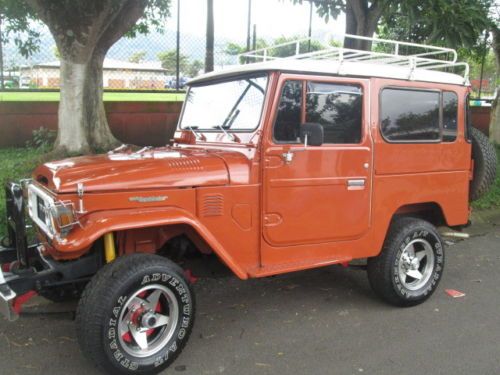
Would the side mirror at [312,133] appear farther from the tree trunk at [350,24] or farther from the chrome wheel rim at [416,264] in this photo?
the tree trunk at [350,24]

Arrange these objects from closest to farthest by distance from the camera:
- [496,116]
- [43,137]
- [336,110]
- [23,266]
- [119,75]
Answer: [23,266], [336,110], [43,137], [496,116], [119,75]

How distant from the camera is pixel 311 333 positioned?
12.8ft

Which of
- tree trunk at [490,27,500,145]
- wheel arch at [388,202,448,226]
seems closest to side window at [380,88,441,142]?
wheel arch at [388,202,448,226]

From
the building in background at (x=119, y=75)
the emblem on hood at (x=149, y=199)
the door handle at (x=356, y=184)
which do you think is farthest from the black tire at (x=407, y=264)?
the building in background at (x=119, y=75)

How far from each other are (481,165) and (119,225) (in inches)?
139

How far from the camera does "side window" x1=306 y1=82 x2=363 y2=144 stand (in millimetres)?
3844

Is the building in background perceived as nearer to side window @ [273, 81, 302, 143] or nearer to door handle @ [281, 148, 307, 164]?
side window @ [273, 81, 302, 143]

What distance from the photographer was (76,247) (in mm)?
2979

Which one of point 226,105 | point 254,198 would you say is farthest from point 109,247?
point 226,105

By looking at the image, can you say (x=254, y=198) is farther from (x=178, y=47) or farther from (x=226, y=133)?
(x=178, y=47)

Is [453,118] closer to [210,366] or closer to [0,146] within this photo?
[210,366]

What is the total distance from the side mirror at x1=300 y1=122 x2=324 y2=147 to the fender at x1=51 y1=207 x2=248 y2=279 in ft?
3.21

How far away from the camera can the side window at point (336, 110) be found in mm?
3844

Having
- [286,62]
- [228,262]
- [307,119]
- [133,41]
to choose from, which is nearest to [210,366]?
[228,262]
